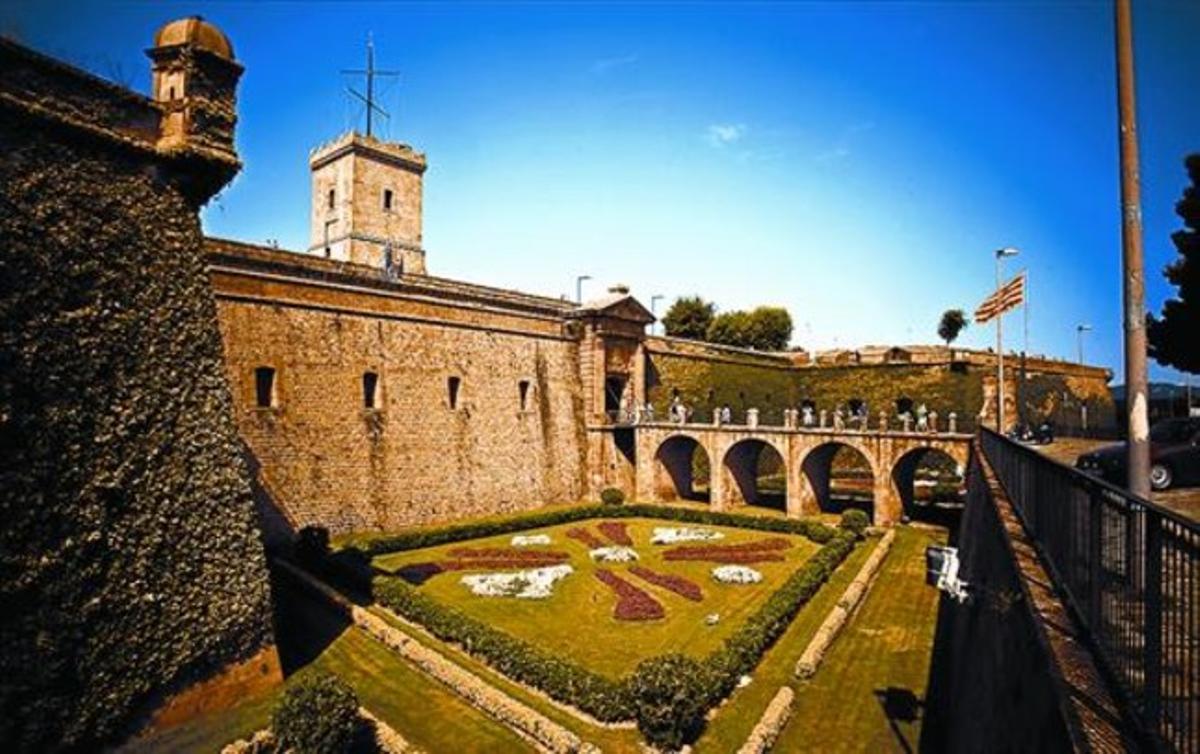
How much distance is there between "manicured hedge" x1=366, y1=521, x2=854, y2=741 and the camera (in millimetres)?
12875

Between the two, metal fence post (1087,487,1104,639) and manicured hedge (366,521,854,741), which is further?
manicured hedge (366,521,854,741)

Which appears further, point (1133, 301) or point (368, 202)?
point (368, 202)

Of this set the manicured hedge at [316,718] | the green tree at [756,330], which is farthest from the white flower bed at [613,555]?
the green tree at [756,330]

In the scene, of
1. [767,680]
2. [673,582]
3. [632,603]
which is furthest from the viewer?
[673,582]

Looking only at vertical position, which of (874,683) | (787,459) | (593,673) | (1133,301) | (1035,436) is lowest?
(874,683)

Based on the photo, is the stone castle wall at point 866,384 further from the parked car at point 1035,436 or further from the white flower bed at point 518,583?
the white flower bed at point 518,583

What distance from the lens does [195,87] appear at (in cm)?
1329

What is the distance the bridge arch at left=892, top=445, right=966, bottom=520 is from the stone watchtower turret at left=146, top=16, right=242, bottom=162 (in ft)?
88.2

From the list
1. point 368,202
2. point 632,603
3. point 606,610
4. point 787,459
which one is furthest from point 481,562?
point 368,202

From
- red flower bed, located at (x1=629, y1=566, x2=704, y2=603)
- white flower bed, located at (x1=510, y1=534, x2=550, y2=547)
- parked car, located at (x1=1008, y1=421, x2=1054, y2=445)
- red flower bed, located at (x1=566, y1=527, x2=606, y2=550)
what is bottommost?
red flower bed, located at (x1=629, y1=566, x2=704, y2=603)

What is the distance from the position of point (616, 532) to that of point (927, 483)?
21.4 metres

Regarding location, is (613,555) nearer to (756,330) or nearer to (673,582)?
(673,582)

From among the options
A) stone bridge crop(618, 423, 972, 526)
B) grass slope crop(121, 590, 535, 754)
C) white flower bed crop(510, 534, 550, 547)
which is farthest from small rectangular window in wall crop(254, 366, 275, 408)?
stone bridge crop(618, 423, 972, 526)

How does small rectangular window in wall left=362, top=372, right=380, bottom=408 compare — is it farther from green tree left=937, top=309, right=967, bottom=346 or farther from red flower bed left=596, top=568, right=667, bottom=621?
green tree left=937, top=309, right=967, bottom=346
